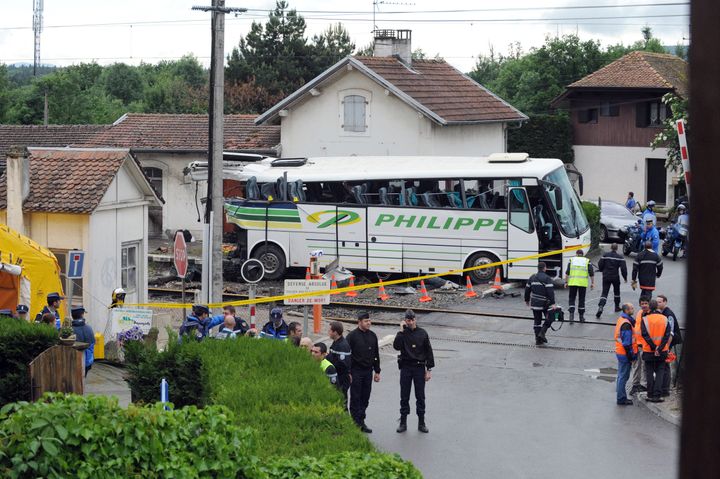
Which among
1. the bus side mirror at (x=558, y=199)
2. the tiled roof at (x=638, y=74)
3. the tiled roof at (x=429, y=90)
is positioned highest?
the tiled roof at (x=638, y=74)

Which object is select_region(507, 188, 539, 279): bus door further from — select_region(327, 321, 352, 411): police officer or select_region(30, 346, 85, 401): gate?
select_region(30, 346, 85, 401): gate

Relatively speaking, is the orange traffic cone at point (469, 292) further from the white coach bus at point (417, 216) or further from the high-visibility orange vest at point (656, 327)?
the high-visibility orange vest at point (656, 327)

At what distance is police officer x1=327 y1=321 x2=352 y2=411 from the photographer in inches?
579

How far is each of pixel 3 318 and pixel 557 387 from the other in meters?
8.59

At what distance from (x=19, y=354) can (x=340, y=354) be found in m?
4.11

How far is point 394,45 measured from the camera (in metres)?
42.2

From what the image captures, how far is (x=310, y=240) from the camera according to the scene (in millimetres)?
28609

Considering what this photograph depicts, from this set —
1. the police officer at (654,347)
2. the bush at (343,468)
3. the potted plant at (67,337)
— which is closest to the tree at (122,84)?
the police officer at (654,347)

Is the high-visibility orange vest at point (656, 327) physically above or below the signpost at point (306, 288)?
below

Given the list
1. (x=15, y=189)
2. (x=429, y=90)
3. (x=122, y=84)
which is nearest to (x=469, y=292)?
(x=15, y=189)

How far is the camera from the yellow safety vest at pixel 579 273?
22.7 metres

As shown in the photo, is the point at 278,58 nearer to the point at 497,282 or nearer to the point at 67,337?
the point at 497,282

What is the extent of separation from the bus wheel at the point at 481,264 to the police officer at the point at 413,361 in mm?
12757

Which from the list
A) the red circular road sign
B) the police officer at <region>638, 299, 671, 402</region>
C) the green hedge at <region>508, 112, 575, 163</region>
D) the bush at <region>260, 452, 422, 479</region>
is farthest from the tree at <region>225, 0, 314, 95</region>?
the bush at <region>260, 452, 422, 479</region>
